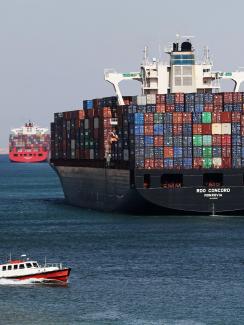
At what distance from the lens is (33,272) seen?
80.9 meters

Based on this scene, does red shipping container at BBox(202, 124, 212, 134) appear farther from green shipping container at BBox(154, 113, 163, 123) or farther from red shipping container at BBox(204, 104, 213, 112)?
green shipping container at BBox(154, 113, 163, 123)

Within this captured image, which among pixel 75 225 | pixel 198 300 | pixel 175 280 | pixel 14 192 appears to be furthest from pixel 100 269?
pixel 14 192

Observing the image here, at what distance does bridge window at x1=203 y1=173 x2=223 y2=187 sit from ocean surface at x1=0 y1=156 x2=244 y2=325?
366 cm

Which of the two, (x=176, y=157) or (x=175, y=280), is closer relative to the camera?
(x=175, y=280)

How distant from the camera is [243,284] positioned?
264 feet

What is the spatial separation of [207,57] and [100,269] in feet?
189

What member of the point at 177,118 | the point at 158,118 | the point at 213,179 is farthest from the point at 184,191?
the point at 158,118

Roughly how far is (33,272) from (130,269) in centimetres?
930

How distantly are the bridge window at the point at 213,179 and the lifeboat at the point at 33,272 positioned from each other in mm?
44754

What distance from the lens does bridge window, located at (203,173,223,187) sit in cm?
12419

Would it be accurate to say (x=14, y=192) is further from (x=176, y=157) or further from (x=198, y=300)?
(x=198, y=300)

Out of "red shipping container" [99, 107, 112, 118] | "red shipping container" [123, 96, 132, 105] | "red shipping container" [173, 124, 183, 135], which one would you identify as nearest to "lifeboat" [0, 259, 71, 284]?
"red shipping container" [173, 124, 183, 135]

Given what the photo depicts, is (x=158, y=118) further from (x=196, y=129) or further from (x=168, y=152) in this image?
(x=196, y=129)

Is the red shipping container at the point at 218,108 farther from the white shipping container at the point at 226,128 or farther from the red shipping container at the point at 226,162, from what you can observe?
the red shipping container at the point at 226,162
